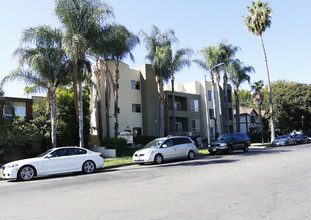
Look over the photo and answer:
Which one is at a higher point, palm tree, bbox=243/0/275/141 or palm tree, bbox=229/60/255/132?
palm tree, bbox=243/0/275/141

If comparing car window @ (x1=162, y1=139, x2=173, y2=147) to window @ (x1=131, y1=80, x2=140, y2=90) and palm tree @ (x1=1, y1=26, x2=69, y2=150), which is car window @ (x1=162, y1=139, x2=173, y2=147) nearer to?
palm tree @ (x1=1, y1=26, x2=69, y2=150)

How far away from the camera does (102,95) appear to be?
29625 mm

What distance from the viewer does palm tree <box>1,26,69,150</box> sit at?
18.8m

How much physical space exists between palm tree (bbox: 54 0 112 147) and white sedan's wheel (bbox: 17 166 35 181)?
6543 millimetres

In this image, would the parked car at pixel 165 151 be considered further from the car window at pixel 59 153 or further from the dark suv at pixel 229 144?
the car window at pixel 59 153

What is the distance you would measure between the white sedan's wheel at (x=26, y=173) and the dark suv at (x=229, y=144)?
14.0 m

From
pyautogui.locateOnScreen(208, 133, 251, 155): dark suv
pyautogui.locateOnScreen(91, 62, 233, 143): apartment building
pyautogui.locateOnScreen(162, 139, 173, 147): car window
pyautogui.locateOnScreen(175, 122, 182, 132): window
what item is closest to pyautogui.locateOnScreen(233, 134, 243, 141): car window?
pyautogui.locateOnScreen(208, 133, 251, 155): dark suv

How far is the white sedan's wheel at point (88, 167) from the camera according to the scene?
44.6 ft

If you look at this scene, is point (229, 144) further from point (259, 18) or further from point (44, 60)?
point (259, 18)

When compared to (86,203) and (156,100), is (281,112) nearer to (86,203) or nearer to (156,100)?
(156,100)

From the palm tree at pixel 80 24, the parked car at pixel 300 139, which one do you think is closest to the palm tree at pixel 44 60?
the palm tree at pixel 80 24

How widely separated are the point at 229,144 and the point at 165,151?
7.24 m

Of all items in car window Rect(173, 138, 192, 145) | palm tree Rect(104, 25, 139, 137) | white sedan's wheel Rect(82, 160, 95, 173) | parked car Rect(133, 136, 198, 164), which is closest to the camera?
white sedan's wheel Rect(82, 160, 95, 173)

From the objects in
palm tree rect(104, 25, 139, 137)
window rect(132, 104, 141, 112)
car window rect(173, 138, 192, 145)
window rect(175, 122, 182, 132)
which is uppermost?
palm tree rect(104, 25, 139, 137)
